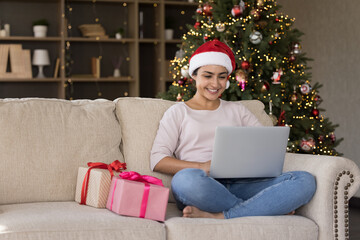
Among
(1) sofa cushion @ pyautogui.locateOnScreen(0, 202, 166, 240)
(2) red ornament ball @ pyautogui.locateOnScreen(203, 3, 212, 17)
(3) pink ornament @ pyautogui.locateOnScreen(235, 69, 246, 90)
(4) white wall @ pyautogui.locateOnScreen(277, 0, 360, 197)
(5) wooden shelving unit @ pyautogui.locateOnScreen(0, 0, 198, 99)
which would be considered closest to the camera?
(1) sofa cushion @ pyautogui.locateOnScreen(0, 202, 166, 240)

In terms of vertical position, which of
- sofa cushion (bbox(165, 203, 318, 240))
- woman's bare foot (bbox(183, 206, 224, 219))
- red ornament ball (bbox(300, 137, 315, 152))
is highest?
red ornament ball (bbox(300, 137, 315, 152))

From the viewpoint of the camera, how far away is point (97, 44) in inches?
241

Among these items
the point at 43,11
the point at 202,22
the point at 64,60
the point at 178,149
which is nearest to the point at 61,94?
the point at 64,60

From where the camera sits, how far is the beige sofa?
2.19 metres

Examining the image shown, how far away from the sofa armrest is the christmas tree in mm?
1414

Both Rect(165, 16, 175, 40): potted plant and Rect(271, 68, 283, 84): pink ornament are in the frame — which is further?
Rect(165, 16, 175, 40): potted plant

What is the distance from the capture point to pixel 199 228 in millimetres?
2262

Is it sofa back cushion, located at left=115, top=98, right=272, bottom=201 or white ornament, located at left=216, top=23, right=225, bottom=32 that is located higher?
white ornament, located at left=216, top=23, right=225, bottom=32

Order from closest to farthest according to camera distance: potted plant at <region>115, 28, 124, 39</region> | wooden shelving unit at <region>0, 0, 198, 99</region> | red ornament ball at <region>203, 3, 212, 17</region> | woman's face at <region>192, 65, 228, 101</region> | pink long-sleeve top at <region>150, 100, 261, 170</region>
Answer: pink long-sleeve top at <region>150, 100, 261, 170</region> < woman's face at <region>192, 65, 228, 101</region> < red ornament ball at <region>203, 3, 212, 17</region> < wooden shelving unit at <region>0, 0, 198, 99</region> < potted plant at <region>115, 28, 124, 39</region>

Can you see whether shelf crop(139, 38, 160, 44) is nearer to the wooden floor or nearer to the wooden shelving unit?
the wooden shelving unit

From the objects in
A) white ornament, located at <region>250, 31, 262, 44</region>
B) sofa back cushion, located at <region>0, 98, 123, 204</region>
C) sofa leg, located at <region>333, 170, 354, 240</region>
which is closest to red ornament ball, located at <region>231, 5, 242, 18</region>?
white ornament, located at <region>250, 31, 262, 44</region>

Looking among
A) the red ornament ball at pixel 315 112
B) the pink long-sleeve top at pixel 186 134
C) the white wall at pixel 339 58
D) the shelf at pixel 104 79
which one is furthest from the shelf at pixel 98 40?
the pink long-sleeve top at pixel 186 134

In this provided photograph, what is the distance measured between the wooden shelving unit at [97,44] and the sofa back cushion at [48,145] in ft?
10.0

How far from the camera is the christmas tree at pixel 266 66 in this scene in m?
3.97
